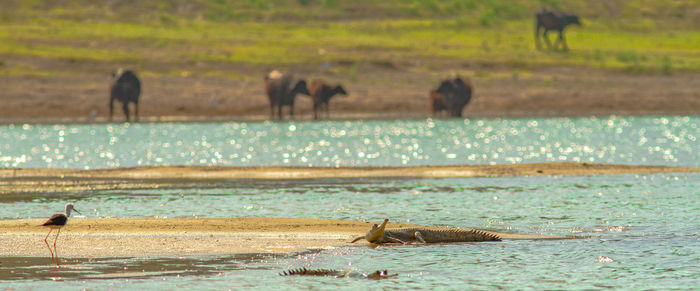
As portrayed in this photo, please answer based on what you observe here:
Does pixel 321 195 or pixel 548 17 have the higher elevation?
pixel 548 17

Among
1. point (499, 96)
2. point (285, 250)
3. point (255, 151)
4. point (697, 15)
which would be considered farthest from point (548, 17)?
point (285, 250)

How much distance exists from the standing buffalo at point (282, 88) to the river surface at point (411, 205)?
343 inches

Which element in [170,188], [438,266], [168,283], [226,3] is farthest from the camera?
[226,3]

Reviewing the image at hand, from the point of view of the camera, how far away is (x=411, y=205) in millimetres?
23203

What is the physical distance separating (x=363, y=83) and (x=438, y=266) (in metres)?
53.6

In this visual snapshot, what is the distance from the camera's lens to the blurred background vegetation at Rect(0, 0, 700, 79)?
74.1 metres

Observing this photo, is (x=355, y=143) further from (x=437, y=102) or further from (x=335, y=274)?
(x=335, y=274)

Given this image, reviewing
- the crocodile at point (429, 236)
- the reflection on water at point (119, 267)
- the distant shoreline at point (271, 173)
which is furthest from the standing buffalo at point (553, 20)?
the reflection on water at point (119, 267)

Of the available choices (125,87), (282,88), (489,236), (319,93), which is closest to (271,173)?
(489,236)

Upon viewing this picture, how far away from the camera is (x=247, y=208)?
74.4 ft

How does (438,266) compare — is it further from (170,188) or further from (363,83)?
(363,83)

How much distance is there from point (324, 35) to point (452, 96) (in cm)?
3197

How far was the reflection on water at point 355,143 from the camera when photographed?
121 ft

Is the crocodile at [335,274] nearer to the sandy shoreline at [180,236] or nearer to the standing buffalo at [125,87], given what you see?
the sandy shoreline at [180,236]
